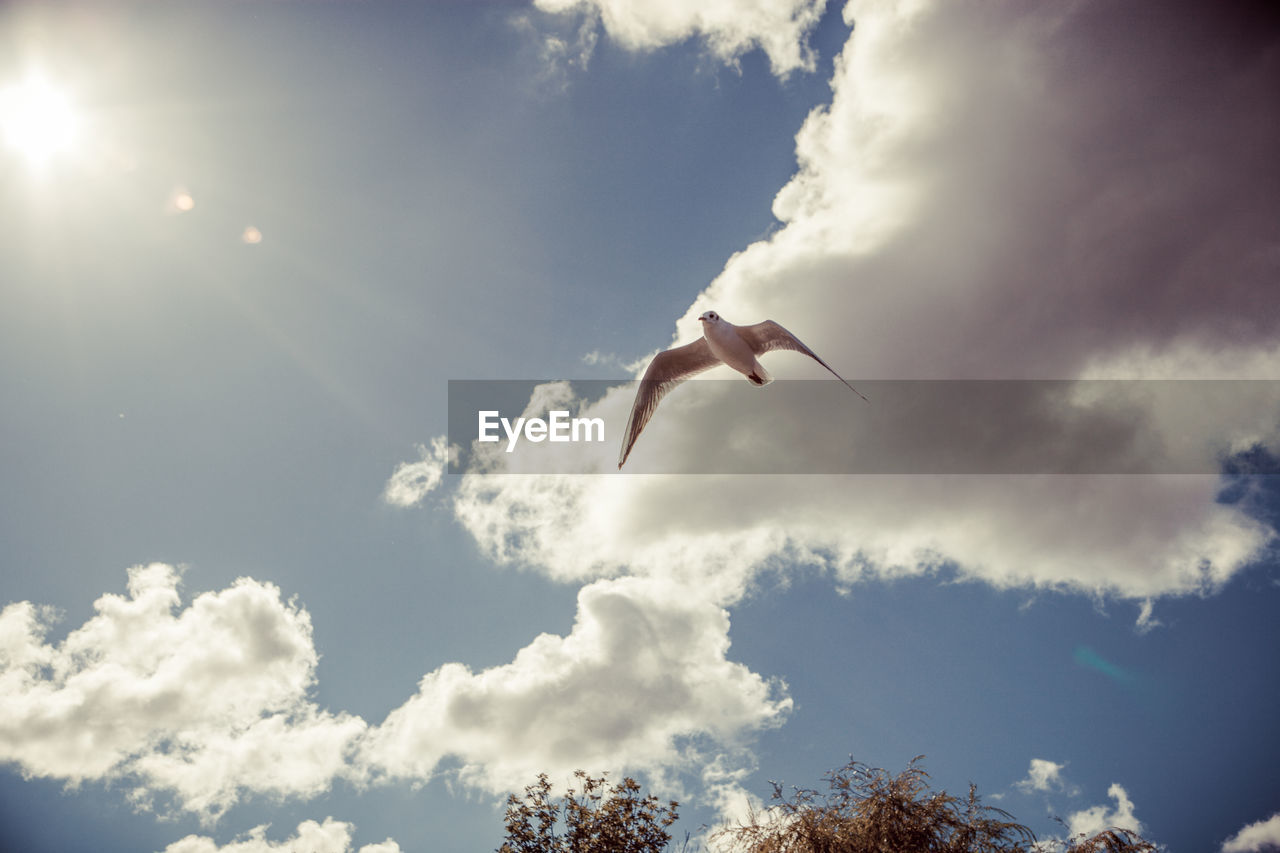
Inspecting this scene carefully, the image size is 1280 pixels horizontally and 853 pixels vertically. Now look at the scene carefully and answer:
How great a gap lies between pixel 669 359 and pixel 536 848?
13.6 m

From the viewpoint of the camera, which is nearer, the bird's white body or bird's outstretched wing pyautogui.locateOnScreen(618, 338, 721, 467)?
the bird's white body

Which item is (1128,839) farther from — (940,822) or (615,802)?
(615,802)

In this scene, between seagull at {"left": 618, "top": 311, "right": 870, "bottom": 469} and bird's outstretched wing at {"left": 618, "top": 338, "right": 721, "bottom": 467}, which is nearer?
seagull at {"left": 618, "top": 311, "right": 870, "bottom": 469}

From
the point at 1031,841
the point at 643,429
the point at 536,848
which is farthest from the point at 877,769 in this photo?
the point at 536,848

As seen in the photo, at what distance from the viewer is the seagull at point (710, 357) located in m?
15.6

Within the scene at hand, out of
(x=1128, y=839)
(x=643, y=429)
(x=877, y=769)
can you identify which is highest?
(x=643, y=429)

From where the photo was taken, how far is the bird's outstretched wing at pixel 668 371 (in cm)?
1702

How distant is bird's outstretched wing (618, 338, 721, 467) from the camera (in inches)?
670

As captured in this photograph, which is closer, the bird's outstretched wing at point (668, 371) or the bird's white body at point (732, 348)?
the bird's white body at point (732, 348)

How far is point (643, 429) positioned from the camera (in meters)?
16.6

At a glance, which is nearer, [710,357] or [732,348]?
[732,348]

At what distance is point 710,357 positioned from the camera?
56.5ft

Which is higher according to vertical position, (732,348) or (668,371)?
(668,371)

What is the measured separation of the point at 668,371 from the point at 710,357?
1.10m
